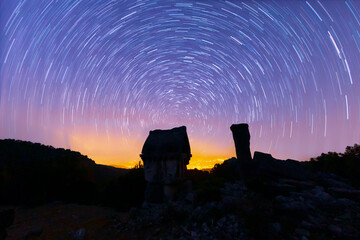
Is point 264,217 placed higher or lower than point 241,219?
higher

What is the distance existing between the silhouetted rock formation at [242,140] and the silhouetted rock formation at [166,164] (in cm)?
475

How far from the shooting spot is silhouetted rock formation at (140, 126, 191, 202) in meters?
12.8

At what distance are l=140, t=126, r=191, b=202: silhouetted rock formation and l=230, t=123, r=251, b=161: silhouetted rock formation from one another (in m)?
4.75

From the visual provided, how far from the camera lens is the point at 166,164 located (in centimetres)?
1298

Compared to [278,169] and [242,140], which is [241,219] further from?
[242,140]

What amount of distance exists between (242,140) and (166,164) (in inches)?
279

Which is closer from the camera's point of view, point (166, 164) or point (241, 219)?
point (241, 219)

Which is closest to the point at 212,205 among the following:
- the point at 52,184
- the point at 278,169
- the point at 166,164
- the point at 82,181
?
the point at 166,164

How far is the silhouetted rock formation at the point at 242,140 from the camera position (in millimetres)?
15711

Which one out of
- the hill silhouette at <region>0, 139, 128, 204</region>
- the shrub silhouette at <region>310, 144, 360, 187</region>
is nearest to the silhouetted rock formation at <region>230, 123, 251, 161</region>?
the shrub silhouette at <region>310, 144, 360, 187</region>

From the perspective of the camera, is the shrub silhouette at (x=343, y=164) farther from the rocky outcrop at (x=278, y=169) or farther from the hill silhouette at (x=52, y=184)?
the hill silhouette at (x=52, y=184)

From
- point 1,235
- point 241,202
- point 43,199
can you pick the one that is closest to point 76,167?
point 43,199

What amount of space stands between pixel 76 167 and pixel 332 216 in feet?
68.6

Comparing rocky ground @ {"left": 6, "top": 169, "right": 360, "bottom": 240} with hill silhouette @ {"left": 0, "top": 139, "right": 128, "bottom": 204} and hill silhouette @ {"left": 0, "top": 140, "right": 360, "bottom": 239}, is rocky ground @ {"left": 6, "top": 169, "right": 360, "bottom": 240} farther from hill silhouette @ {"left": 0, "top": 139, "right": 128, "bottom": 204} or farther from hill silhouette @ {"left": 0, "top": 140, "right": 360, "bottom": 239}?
hill silhouette @ {"left": 0, "top": 139, "right": 128, "bottom": 204}
